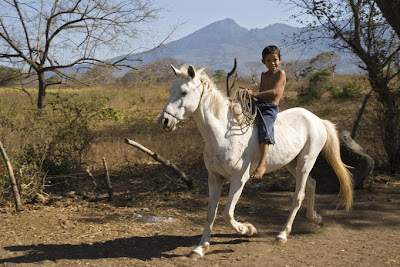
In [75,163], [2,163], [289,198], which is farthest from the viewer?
[75,163]

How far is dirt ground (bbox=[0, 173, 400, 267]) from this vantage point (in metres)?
3.94

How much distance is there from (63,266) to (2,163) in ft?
9.47

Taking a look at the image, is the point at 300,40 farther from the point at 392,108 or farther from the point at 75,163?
the point at 75,163

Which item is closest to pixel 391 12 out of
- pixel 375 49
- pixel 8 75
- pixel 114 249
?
pixel 375 49

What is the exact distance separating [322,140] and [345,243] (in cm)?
122

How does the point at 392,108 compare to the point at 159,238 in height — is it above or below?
above

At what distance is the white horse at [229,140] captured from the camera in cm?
368

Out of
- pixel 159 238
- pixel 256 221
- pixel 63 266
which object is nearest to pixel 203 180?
pixel 256 221

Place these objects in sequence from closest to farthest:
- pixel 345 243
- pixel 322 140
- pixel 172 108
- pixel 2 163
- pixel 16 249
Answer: pixel 172 108 < pixel 16 249 < pixel 345 243 < pixel 322 140 < pixel 2 163

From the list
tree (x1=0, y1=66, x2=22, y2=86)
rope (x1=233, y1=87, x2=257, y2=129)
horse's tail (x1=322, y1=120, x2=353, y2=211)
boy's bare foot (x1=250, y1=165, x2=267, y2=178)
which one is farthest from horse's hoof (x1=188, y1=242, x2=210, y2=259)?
tree (x1=0, y1=66, x2=22, y2=86)

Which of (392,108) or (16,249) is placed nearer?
(16,249)

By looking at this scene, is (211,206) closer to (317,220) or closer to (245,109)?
(245,109)

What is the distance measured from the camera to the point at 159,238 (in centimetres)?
459

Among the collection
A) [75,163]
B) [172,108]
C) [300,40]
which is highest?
[300,40]
